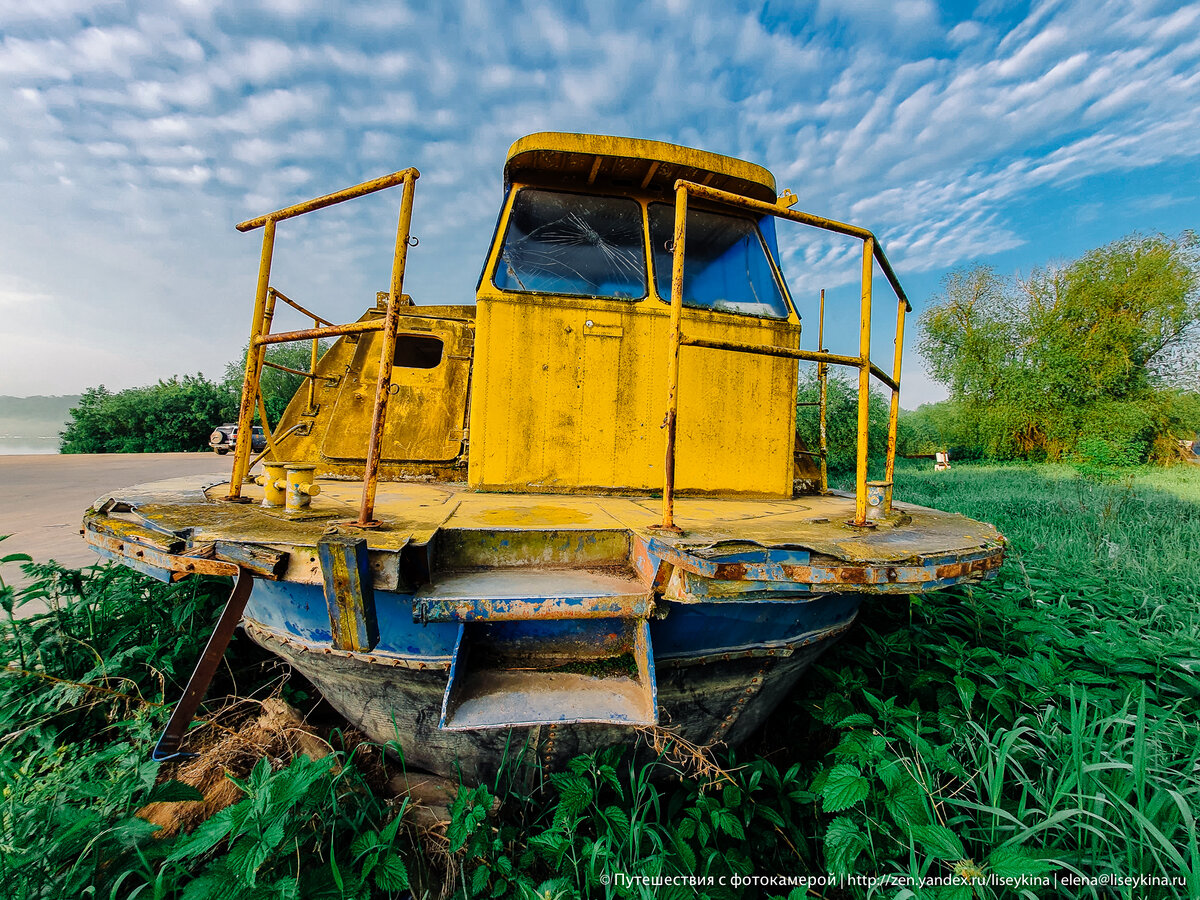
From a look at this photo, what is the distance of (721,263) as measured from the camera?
10.4ft

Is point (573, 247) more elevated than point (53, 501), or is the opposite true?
point (573, 247)

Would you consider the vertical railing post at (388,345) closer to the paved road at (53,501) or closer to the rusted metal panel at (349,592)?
the rusted metal panel at (349,592)

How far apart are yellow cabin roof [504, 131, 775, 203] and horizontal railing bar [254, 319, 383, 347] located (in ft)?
5.23

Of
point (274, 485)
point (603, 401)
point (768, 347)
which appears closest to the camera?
point (768, 347)

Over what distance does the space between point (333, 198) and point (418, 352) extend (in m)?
1.91

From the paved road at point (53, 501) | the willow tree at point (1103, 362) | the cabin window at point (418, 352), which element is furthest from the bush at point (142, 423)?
the willow tree at point (1103, 362)

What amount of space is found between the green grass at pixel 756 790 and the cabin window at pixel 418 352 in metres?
1.99

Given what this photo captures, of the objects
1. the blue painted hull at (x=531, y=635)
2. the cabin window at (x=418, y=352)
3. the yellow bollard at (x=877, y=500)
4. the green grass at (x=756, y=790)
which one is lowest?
the green grass at (x=756, y=790)

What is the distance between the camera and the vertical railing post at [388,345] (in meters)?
1.56

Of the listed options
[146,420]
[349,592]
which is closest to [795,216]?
[349,592]

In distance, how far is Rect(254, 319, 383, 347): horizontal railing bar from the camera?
5.41 feet

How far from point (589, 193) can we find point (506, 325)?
102 cm

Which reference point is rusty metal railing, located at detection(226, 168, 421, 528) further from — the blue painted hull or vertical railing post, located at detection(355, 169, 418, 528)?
the blue painted hull

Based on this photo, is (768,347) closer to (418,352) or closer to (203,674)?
(203,674)
